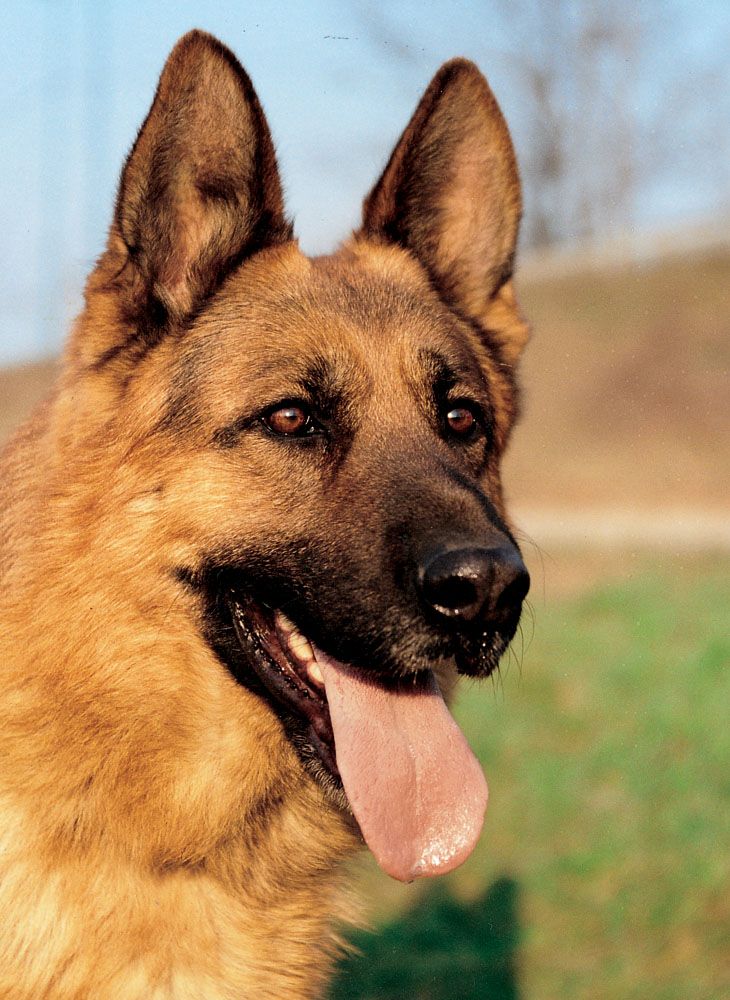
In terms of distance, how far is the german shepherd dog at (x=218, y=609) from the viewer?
2.98 meters

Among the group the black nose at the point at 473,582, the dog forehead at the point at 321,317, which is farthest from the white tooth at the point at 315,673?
the dog forehead at the point at 321,317

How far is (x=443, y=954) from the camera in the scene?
16.2ft

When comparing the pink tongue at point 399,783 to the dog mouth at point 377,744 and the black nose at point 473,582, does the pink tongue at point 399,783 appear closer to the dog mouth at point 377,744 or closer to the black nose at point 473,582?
the dog mouth at point 377,744

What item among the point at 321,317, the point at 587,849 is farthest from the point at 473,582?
the point at 587,849

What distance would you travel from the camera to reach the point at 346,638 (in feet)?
9.89

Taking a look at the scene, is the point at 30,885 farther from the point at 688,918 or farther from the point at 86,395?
the point at 688,918

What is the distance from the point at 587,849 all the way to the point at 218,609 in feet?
10.7

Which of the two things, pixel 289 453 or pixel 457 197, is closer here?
pixel 289 453

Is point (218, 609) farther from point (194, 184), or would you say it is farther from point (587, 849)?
point (587, 849)

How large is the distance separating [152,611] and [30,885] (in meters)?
0.77

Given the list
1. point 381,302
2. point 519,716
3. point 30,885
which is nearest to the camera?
point 30,885

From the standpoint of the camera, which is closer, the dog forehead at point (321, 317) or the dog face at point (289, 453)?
the dog face at point (289, 453)

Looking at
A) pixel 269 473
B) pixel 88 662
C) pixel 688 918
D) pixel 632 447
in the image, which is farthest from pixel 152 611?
pixel 632 447

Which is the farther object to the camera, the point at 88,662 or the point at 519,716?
the point at 519,716
